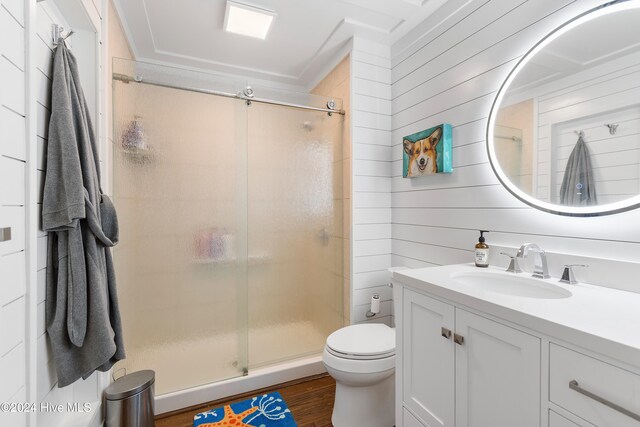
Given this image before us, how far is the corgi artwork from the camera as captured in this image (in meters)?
1.81

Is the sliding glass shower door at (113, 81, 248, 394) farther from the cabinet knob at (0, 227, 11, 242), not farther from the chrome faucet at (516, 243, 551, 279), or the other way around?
the chrome faucet at (516, 243, 551, 279)

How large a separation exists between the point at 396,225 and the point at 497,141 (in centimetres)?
93

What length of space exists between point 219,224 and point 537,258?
178 cm

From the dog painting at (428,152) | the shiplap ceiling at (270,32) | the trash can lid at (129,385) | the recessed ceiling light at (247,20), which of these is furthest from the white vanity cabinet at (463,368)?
the recessed ceiling light at (247,20)

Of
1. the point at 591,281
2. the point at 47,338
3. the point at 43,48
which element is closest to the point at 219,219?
the point at 47,338

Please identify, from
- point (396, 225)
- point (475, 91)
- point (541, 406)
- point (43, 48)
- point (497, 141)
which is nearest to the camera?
point (541, 406)

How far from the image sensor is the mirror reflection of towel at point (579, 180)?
3.85 feet

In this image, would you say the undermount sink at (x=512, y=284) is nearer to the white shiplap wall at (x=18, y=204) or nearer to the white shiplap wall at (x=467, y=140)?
the white shiplap wall at (x=467, y=140)

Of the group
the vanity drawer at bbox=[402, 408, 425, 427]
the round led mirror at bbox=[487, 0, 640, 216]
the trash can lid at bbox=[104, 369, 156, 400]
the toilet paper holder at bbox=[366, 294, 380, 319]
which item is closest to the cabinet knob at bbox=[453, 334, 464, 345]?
the vanity drawer at bbox=[402, 408, 425, 427]

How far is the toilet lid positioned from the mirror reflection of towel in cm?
107

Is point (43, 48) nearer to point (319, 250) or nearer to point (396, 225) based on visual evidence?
point (319, 250)

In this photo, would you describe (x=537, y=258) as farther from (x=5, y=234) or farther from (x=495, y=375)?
(x=5, y=234)

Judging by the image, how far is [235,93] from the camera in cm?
202

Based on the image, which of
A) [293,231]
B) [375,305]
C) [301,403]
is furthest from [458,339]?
[293,231]
